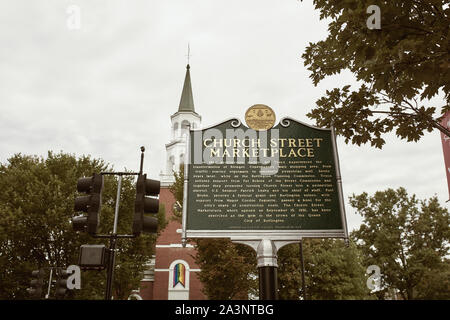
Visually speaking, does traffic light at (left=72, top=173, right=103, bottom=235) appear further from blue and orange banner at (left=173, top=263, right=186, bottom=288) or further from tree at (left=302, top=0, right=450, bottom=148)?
blue and orange banner at (left=173, top=263, right=186, bottom=288)

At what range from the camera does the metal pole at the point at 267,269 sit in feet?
20.3

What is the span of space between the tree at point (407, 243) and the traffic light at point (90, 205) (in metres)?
31.2

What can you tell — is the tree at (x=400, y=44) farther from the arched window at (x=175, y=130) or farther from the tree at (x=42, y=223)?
the arched window at (x=175, y=130)

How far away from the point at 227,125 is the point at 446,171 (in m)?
7.93

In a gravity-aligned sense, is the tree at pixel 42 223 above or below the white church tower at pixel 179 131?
below

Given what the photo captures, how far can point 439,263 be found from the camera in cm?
3022

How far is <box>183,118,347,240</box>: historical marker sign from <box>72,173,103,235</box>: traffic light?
162cm

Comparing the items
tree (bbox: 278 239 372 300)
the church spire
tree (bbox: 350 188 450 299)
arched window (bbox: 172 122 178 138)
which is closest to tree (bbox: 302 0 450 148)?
tree (bbox: 278 239 372 300)

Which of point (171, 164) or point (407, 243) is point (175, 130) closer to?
point (171, 164)

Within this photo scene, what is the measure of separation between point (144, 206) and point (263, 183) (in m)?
2.34

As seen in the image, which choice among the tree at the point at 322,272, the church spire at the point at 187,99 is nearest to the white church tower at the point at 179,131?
the church spire at the point at 187,99

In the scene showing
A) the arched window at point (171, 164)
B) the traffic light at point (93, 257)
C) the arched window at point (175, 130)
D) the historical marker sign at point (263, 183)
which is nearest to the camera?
the traffic light at point (93, 257)

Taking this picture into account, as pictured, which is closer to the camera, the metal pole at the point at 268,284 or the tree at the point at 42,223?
the metal pole at the point at 268,284

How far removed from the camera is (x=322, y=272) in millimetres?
24234
